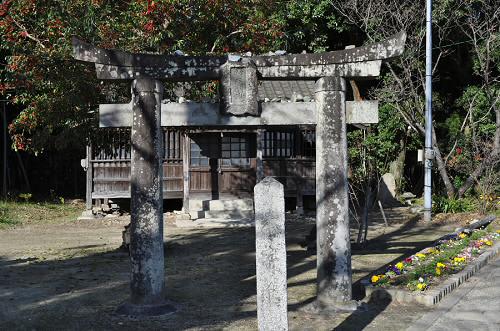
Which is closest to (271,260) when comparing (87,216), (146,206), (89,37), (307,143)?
(146,206)

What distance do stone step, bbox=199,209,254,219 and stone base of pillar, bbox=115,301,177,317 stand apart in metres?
10.8

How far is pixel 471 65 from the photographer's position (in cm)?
2345

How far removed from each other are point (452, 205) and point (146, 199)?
48.8ft


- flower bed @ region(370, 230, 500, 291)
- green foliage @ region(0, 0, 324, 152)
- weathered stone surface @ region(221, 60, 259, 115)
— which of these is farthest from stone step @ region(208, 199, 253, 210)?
weathered stone surface @ region(221, 60, 259, 115)

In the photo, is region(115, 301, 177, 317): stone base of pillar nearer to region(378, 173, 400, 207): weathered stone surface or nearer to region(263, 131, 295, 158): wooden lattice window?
region(263, 131, 295, 158): wooden lattice window

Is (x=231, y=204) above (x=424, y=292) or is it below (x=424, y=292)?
above

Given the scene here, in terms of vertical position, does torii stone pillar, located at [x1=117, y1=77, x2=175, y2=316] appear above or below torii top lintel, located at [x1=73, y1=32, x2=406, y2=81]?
below

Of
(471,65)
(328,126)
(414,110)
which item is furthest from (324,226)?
(471,65)

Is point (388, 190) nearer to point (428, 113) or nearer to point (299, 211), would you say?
point (299, 211)

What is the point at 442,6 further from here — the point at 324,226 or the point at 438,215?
the point at 324,226

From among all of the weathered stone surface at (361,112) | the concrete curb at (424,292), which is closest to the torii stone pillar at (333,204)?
the weathered stone surface at (361,112)

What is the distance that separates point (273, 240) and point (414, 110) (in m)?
17.8

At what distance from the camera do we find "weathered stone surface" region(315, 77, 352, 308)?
7578 mm

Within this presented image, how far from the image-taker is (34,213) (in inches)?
796
